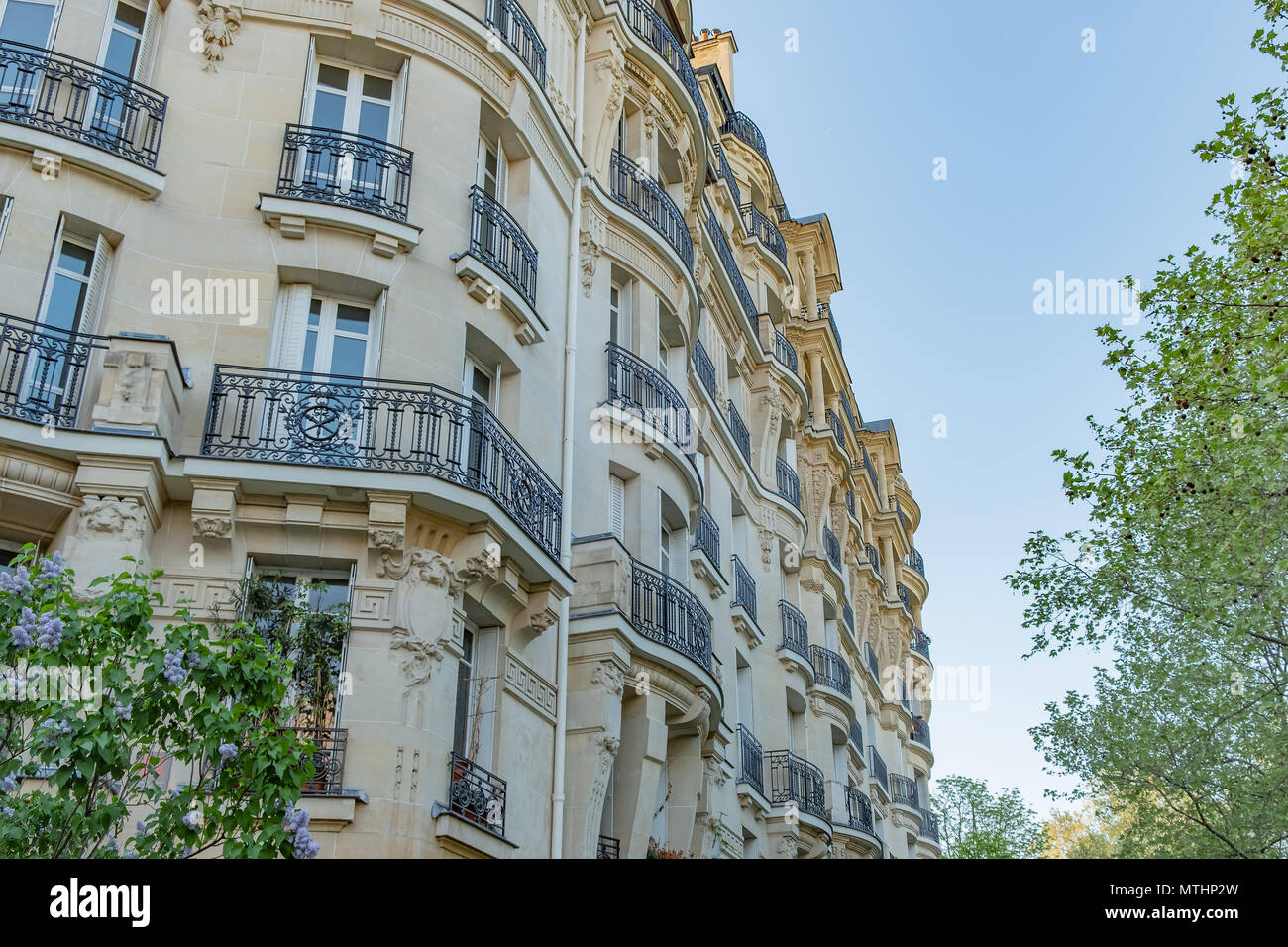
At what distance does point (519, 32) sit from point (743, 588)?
39.9 feet

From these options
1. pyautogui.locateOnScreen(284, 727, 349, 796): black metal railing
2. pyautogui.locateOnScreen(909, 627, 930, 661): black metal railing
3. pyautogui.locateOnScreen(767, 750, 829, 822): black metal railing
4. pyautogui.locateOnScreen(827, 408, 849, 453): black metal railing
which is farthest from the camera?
pyautogui.locateOnScreen(909, 627, 930, 661): black metal railing

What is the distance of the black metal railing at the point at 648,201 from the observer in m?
19.4

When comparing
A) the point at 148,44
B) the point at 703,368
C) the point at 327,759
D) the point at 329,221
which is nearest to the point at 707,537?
the point at 703,368

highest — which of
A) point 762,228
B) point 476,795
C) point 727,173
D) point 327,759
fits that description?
point 762,228

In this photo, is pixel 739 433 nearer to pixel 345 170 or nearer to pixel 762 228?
pixel 762 228

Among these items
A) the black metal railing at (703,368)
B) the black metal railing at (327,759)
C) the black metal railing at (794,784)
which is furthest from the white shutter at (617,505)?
the black metal railing at (794,784)

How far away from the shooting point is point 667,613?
17.1 m

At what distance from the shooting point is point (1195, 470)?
1652 cm

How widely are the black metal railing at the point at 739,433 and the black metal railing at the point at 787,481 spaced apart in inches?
82.3

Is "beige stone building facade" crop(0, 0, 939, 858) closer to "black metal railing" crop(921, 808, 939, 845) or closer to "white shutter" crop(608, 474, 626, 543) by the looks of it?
"white shutter" crop(608, 474, 626, 543)

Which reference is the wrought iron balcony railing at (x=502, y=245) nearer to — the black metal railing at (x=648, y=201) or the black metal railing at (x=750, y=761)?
the black metal railing at (x=648, y=201)

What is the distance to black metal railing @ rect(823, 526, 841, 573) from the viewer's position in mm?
32578

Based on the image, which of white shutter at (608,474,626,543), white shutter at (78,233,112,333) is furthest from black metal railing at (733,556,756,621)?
white shutter at (78,233,112,333)

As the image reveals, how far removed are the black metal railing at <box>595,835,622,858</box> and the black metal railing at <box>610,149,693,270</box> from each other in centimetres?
935
